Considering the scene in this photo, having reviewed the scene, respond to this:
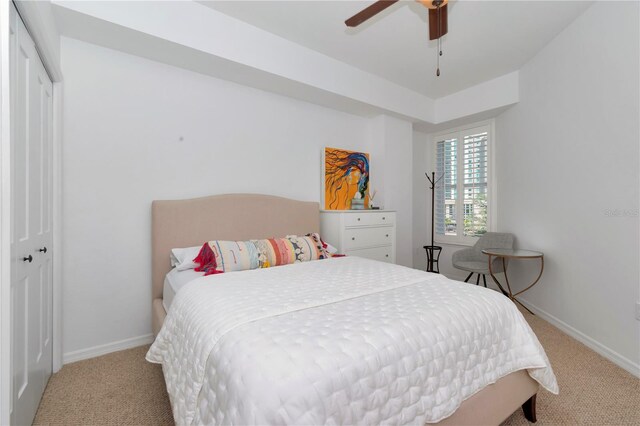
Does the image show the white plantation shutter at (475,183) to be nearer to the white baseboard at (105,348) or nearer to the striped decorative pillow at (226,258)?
the striped decorative pillow at (226,258)

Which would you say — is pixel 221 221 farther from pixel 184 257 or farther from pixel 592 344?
pixel 592 344

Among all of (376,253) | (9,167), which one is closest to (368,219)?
(376,253)

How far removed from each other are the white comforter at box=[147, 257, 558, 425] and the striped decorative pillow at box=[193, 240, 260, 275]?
1.32 feet

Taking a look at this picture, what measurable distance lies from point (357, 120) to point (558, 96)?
202 centimetres

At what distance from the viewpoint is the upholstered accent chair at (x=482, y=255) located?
339cm

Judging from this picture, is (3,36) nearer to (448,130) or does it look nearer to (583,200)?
(583,200)

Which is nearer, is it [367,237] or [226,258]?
[226,258]

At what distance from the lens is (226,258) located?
2244 mm

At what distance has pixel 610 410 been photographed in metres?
1.68

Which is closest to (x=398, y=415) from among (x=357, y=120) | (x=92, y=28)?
(x=92, y=28)

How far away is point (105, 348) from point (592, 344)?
3.77m

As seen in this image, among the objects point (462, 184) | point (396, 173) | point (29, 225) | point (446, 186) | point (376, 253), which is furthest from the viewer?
point (446, 186)

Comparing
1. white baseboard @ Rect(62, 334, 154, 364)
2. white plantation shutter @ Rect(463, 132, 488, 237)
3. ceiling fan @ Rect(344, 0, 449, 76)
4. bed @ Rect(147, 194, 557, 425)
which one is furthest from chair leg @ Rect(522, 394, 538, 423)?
white plantation shutter @ Rect(463, 132, 488, 237)

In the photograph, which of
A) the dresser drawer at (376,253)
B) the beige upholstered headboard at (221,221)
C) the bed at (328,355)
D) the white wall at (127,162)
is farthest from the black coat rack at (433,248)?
the white wall at (127,162)
